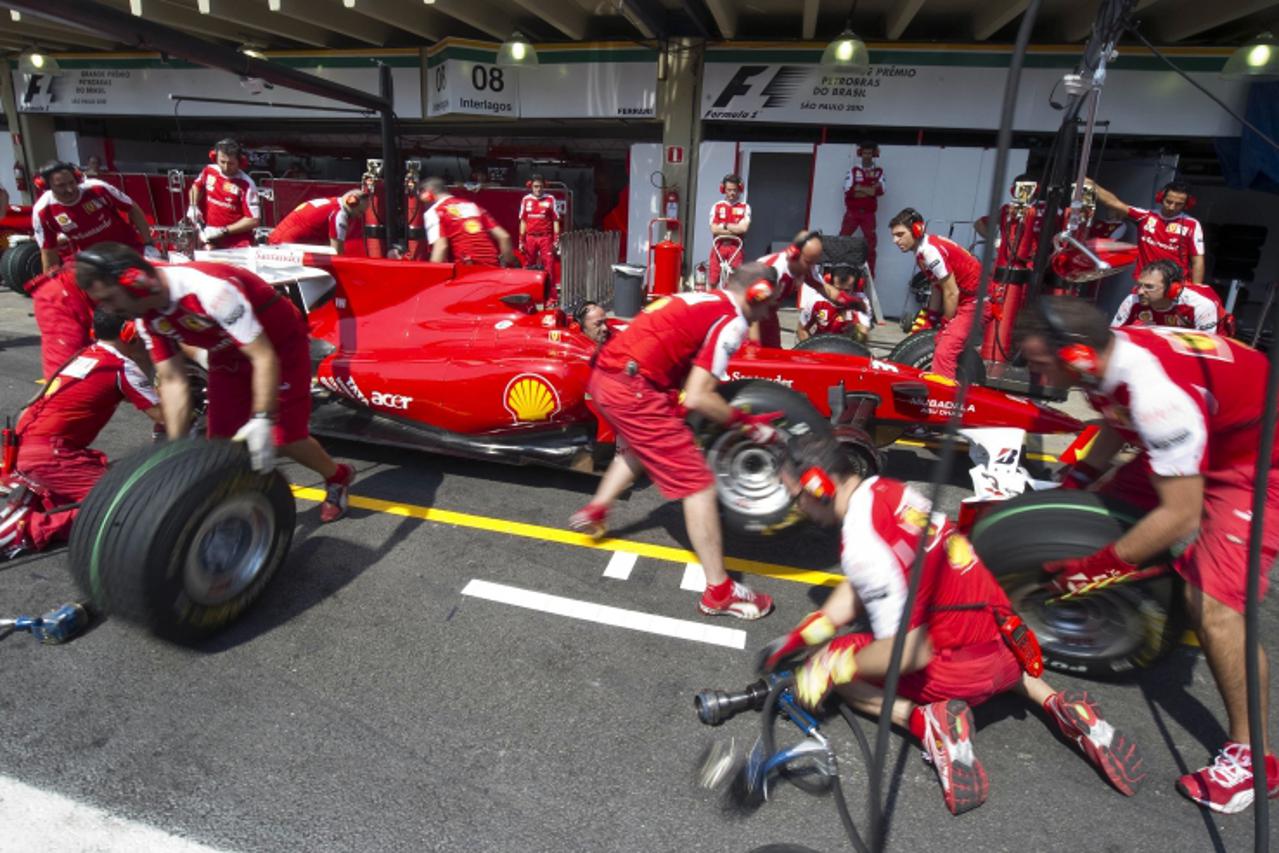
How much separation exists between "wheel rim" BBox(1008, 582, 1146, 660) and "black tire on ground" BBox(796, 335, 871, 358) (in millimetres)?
2440

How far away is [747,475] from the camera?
371 cm

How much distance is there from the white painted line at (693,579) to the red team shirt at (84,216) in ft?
16.6

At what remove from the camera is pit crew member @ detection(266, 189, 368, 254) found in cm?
656

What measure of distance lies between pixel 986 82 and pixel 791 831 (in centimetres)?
1095

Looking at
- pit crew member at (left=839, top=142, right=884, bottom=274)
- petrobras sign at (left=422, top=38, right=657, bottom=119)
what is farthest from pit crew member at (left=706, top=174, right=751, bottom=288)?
petrobras sign at (left=422, top=38, right=657, bottom=119)

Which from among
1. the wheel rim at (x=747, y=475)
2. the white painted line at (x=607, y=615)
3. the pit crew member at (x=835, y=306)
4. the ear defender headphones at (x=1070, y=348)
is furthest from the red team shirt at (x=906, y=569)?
the pit crew member at (x=835, y=306)

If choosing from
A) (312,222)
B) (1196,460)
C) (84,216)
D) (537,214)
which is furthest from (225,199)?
(1196,460)

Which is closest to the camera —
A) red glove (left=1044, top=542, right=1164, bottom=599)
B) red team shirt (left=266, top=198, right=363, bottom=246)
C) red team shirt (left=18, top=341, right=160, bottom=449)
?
red glove (left=1044, top=542, right=1164, bottom=599)

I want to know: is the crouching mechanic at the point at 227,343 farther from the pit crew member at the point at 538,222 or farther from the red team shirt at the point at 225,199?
the pit crew member at the point at 538,222

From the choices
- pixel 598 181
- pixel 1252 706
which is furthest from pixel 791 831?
pixel 598 181

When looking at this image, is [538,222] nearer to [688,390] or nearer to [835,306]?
[835,306]

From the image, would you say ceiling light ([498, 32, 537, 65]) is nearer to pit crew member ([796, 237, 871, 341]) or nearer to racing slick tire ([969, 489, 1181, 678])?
pit crew member ([796, 237, 871, 341])

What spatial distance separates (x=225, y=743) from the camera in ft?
7.30

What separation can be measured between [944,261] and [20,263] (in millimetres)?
10390
